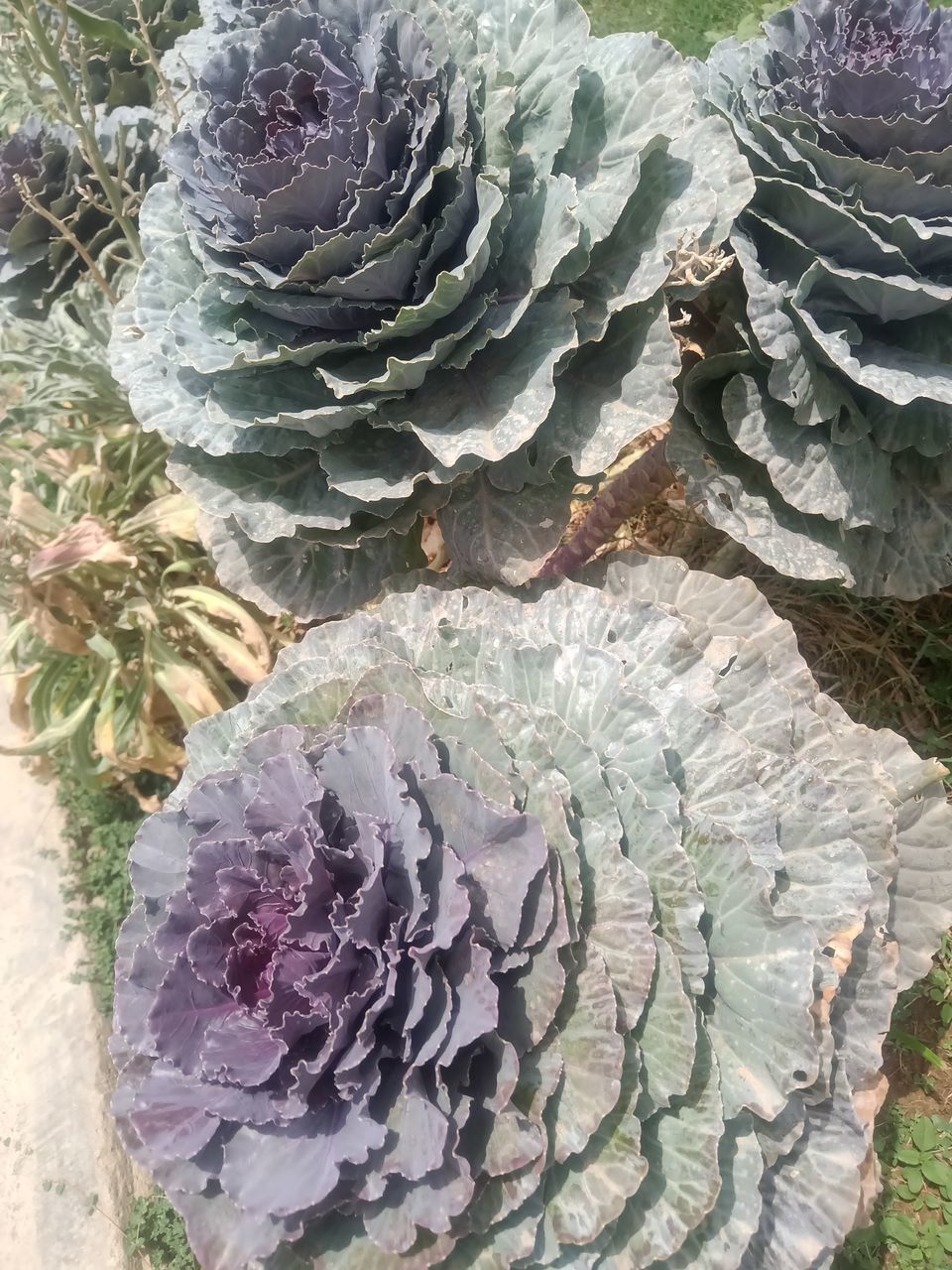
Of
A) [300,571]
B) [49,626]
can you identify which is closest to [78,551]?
[49,626]

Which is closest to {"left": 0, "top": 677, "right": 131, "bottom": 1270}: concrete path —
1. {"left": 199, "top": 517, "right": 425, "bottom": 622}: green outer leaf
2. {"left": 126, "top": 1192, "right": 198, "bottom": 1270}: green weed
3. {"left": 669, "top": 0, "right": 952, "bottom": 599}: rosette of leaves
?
{"left": 126, "top": 1192, "right": 198, "bottom": 1270}: green weed

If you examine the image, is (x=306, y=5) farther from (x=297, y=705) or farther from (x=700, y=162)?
(x=297, y=705)

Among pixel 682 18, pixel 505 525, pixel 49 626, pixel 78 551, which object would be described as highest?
pixel 682 18

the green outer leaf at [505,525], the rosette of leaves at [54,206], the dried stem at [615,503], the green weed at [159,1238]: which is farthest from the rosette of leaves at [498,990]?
the rosette of leaves at [54,206]

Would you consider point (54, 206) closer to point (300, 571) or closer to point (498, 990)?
point (300, 571)

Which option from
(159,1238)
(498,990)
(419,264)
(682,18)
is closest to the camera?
(498,990)

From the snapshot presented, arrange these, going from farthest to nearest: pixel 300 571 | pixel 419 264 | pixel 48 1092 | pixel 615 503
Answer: pixel 48 1092 < pixel 615 503 < pixel 300 571 < pixel 419 264

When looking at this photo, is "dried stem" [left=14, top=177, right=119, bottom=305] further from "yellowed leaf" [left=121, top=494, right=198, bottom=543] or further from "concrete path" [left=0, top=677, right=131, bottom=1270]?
"concrete path" [left=0, top=677, right=131, bottom=1270]

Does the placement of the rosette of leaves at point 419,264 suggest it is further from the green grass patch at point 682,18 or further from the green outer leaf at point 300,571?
the green grass patch at point 682,18

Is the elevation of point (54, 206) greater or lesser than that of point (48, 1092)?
greater
